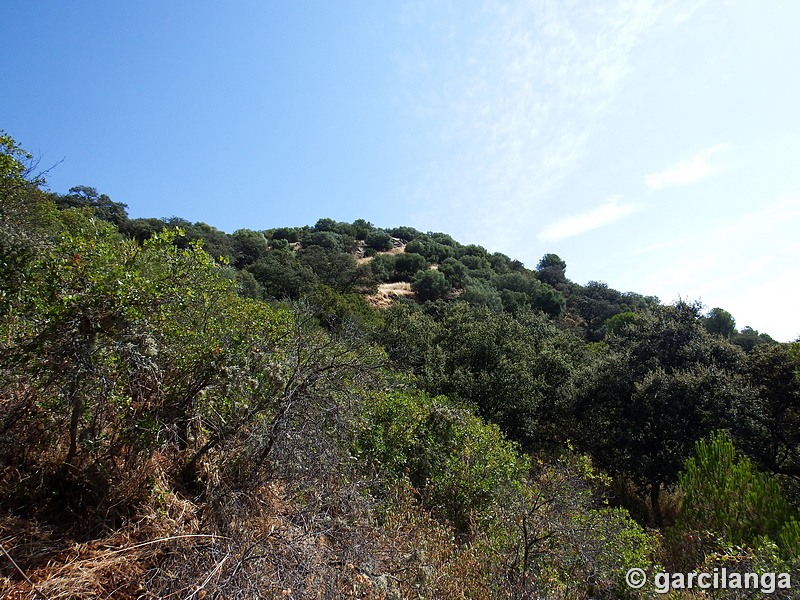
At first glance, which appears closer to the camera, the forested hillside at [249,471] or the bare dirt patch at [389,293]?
the forested hillside at [249,471]

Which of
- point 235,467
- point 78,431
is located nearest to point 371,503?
point 235,467

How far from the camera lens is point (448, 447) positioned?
865cm

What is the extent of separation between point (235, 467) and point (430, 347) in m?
13.0

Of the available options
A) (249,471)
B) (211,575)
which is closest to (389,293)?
(249,471)

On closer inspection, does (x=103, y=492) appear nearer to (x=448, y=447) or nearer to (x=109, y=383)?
(x=109, y=383)

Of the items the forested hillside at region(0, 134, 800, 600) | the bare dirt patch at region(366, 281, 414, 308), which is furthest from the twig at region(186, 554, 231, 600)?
the bare dirt patch at region(366, 281, 414, 308)

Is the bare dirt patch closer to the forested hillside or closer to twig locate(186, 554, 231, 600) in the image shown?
the forested hillside

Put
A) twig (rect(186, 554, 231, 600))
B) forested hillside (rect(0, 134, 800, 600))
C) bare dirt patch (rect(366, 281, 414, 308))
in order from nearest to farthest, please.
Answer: twig (rect(186, 554, 231, 600)) < forested hillside (rect(0, 134, 800, 600)) < bare dirt patch (rect(366, 281, 414, 308))

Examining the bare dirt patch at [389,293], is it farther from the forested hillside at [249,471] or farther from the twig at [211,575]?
the twig at [211,575]

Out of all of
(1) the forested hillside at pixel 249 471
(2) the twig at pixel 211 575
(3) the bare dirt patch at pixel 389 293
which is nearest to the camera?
(2) the twig at pixel 211 575

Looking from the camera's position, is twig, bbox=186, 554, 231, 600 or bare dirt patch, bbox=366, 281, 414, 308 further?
bare dirt patch, bbox=366, 281, 414, 308

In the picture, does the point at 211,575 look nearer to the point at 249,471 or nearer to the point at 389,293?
the point at 249,471

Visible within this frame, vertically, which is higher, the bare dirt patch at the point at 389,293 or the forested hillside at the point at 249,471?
the bare dirt patch at the point at 389,293

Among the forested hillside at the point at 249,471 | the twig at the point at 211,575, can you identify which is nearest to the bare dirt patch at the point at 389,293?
the forested hillside at the point at 249,471
